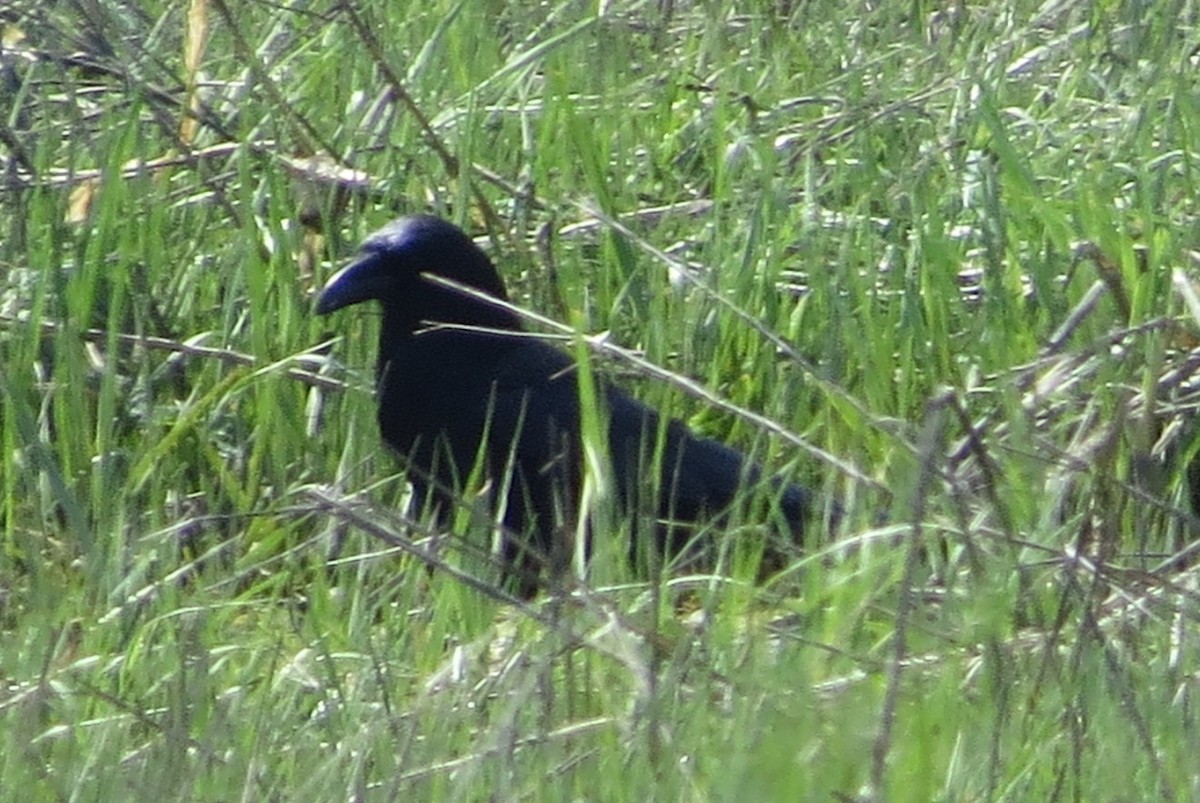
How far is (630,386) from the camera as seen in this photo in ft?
14.5

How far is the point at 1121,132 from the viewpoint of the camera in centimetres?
466

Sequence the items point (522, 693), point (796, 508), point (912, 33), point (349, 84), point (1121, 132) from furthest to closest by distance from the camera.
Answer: point (912, 33), point (349, 84), point (1121, 132), point (796, 508), point (522, 693)

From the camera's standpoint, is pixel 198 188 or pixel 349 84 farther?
pixel 349 84

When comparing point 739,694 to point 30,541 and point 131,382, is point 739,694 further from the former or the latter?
point 131,382

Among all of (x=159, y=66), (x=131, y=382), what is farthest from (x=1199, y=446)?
(x=159, y=66)

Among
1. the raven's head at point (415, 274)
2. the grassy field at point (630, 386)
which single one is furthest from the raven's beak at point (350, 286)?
the grassy field at point (630, 386)

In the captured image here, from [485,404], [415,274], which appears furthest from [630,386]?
[415,274]

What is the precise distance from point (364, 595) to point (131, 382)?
1.05m

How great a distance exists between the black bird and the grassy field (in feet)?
0.27

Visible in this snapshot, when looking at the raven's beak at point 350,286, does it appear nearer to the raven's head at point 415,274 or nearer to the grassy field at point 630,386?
the raven's head at point 415,274

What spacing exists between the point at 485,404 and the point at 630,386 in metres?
0.26

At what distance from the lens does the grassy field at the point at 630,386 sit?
263 centimetres

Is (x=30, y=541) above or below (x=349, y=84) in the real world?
below

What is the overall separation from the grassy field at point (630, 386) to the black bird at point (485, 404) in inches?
3.2
